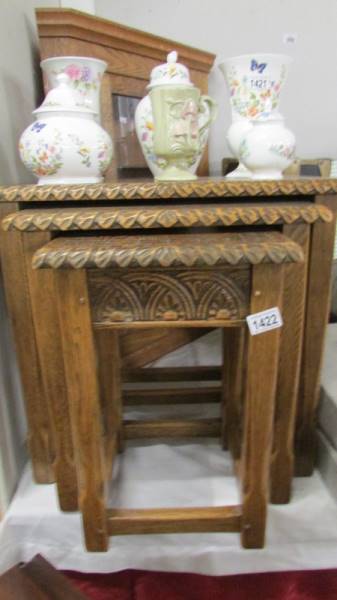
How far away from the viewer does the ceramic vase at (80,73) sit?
70 centimetres

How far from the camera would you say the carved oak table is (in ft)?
1.69

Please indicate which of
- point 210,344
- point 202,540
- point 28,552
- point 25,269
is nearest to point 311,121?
point 210,344

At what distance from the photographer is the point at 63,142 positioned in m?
0.59

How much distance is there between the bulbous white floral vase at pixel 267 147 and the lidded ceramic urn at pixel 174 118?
0.28 feet

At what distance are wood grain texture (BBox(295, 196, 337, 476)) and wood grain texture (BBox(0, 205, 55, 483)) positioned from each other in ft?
1.42

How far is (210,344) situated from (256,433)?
0.67 metres

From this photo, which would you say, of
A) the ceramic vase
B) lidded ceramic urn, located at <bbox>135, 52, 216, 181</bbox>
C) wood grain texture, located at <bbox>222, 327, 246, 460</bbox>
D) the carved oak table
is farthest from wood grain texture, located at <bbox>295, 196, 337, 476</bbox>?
the ceramic vase

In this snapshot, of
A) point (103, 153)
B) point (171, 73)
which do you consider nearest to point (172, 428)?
point (103, 153)

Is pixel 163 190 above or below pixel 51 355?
above

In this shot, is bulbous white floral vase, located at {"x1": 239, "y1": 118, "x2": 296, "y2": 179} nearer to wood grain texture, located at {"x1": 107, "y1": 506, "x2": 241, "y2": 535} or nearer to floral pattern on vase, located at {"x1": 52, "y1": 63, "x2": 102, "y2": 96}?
floral pattern on vase, located at {"x1": 52, "y1": 63, "x2": 102, "y2": 96}

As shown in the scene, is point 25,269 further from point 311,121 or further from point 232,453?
point 311,121

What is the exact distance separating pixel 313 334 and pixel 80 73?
1.94 feet

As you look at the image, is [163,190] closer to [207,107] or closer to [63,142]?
[63,142]

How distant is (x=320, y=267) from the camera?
62 centimetres
